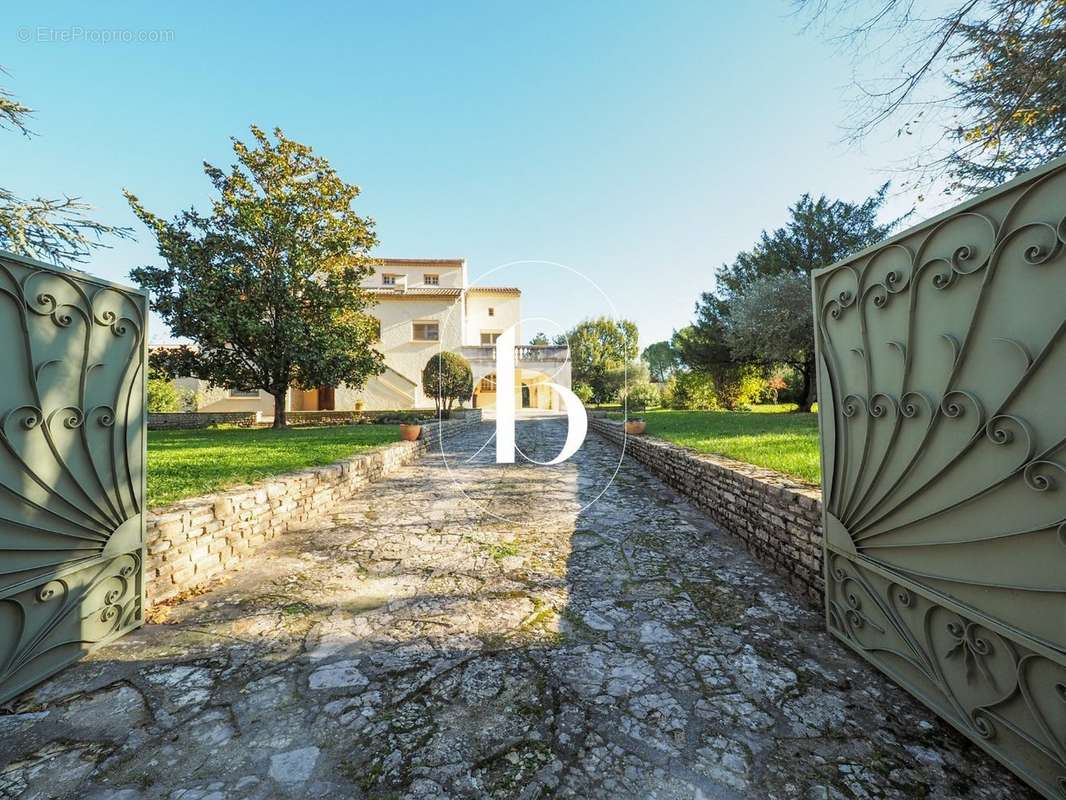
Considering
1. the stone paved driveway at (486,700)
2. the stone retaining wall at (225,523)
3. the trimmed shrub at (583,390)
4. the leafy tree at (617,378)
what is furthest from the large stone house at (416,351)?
the stone paved driveway at (486,700)

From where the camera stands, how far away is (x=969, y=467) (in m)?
1.54

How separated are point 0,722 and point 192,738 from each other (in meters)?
0.83

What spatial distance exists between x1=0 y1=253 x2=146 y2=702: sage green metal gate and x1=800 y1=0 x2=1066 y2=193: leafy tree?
6.58m

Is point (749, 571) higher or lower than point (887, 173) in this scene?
lower

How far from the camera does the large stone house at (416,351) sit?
21562 millimetres

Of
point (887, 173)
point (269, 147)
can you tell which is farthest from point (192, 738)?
point (269, 147)

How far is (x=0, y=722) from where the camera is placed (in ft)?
5.26

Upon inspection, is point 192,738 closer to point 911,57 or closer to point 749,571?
point 749,571

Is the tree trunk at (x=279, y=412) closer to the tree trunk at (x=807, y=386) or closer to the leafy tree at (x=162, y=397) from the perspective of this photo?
the leafy tree at (x=162, y=397)

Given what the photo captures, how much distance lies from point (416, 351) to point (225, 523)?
825 inches

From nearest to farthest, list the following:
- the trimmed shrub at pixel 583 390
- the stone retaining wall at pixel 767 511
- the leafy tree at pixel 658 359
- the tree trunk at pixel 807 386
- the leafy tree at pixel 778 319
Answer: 1. the stone retaining wall at pixel 767 511
2. the leafy tree at pixel 778 319
3. the tree trunk at pixel 807 386
4. the trimmed shrub at pixel 583 390
5. the leafy tree at pixel 658 359

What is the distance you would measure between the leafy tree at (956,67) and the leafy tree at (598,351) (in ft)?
69.3

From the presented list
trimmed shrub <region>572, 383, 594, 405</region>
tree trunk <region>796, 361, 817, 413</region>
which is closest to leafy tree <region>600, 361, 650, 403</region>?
trimmed shrub <region>572, 383, 594, 405</region>

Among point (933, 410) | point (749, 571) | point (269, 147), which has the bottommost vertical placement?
point (749, 571)
